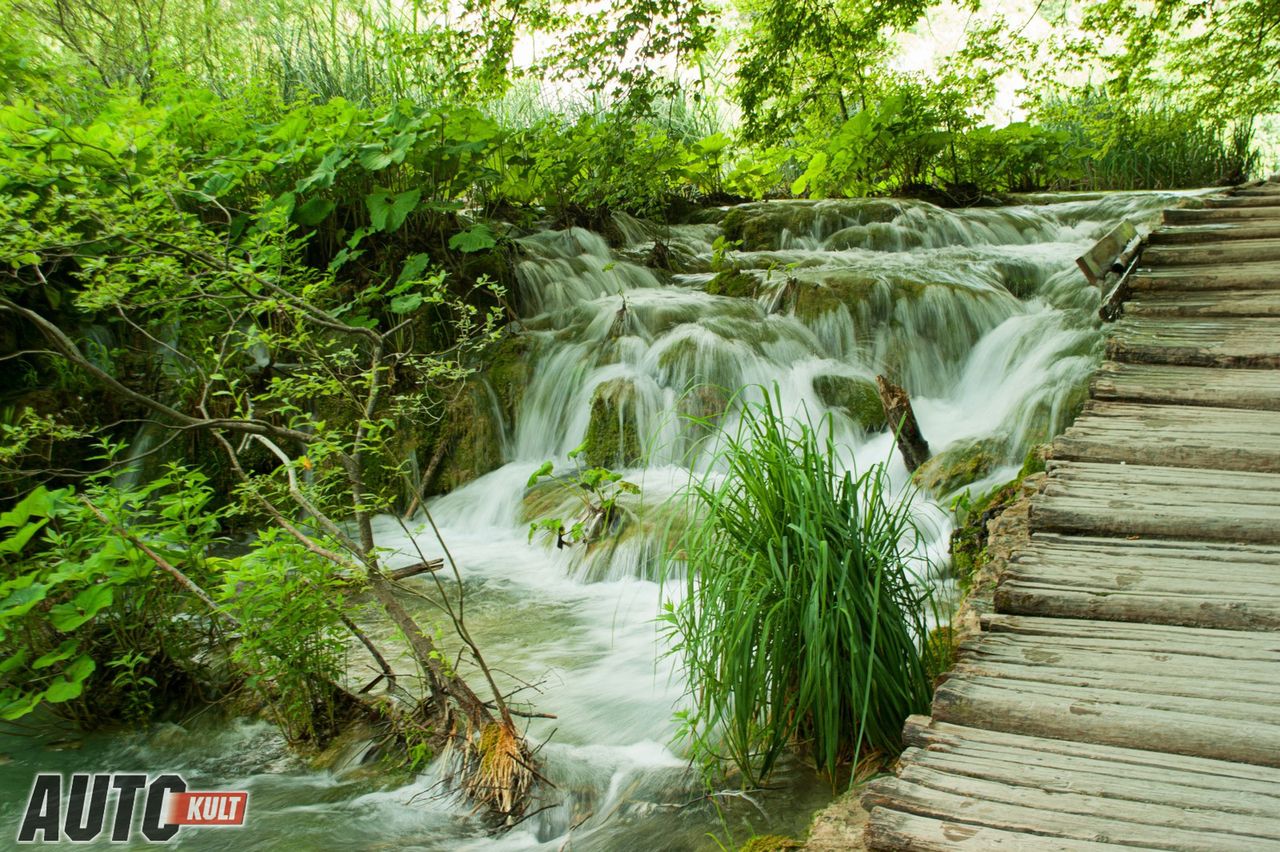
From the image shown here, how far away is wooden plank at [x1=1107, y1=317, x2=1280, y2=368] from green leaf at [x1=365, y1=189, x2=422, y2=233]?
479 centimetres

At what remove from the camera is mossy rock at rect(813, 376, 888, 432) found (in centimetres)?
626

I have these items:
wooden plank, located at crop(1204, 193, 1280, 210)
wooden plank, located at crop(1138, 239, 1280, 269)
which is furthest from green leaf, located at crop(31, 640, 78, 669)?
wooden plank, located at crop(1204, 193, 1280, 210)

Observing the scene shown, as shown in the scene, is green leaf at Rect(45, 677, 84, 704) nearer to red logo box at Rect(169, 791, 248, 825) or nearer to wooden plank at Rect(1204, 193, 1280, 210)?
red logo box at Rect(169, 791, 248, 825)

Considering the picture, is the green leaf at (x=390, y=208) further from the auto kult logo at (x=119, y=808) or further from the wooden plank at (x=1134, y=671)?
the wooden plank at (x=1134, y=671)

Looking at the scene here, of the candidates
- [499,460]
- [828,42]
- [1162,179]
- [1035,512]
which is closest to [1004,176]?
[1162,179]

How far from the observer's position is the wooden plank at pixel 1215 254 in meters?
4.83

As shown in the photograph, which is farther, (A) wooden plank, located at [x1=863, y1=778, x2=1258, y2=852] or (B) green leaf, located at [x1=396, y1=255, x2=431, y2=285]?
(B) green leaf, located at [x1=396, y1=255, x2=431, y2=285]

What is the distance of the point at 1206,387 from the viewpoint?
11.3ft

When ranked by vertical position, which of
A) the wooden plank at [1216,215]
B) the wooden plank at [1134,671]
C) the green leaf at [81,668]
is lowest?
the green leaf at [81,668]

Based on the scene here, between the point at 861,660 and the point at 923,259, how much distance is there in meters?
6.74

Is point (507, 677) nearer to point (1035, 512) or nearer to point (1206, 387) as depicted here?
point (1035, 512)

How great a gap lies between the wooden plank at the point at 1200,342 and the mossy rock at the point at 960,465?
1298mm

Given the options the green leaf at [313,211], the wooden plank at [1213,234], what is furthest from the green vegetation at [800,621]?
the green leaf at [313,211]

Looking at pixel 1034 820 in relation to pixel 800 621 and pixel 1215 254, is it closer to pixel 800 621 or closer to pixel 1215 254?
pixel 800 621
